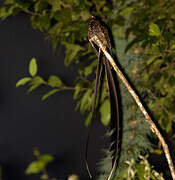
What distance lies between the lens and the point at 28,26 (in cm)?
137

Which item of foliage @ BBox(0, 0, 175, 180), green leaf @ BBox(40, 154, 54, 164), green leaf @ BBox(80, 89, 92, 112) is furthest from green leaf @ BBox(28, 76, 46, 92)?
green leaf @ BBox(40, 154, 54, 164)

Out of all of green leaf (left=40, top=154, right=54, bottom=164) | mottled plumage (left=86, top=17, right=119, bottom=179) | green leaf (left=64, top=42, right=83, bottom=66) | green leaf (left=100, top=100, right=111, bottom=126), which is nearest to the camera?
mottled plumage (left=86, top=17, right=119, bottom=179)

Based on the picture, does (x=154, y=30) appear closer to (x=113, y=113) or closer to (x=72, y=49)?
(x=113, y=113)

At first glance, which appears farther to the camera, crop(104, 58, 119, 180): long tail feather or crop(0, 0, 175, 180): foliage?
crop(0, 0, 175, 180): foliage

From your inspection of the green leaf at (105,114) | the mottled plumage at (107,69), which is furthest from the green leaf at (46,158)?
the green leaf at (105,114)

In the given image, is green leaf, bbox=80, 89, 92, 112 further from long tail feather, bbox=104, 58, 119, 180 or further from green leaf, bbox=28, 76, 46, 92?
long tail feather, bbox=104, 58, 119, 180

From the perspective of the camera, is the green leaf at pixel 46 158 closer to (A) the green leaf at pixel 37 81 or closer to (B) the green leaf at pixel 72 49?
(A) the green leaf at pixel 37 81

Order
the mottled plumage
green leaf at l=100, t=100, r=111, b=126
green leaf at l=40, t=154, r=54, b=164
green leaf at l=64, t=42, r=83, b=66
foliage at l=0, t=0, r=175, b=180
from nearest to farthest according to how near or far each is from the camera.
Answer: the mottled plumage → green leaf at l=40, t=154, r=54, b=164 → foliage at l=0, t=0, r=175, b=180 → green leaf at l=100, t=100, r=111, b=126 → green leaf at l=64, t=42, r=83, b=66

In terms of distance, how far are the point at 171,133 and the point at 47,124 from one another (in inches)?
24.4

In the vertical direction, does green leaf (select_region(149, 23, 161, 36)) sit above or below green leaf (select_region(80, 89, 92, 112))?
above

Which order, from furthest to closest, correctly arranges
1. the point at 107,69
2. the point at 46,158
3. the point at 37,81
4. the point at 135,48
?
the point at 37,81 < the point at 135,48 < the point at 46,158 < the point at 107,69

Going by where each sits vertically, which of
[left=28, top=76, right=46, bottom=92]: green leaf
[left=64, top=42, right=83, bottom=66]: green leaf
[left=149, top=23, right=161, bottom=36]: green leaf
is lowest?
[left=28, top=76, right=46, bottom=92]: green leaf

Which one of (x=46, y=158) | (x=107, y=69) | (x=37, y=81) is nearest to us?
(x=107, y=69)

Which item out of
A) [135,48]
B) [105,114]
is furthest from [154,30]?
[105,114]
